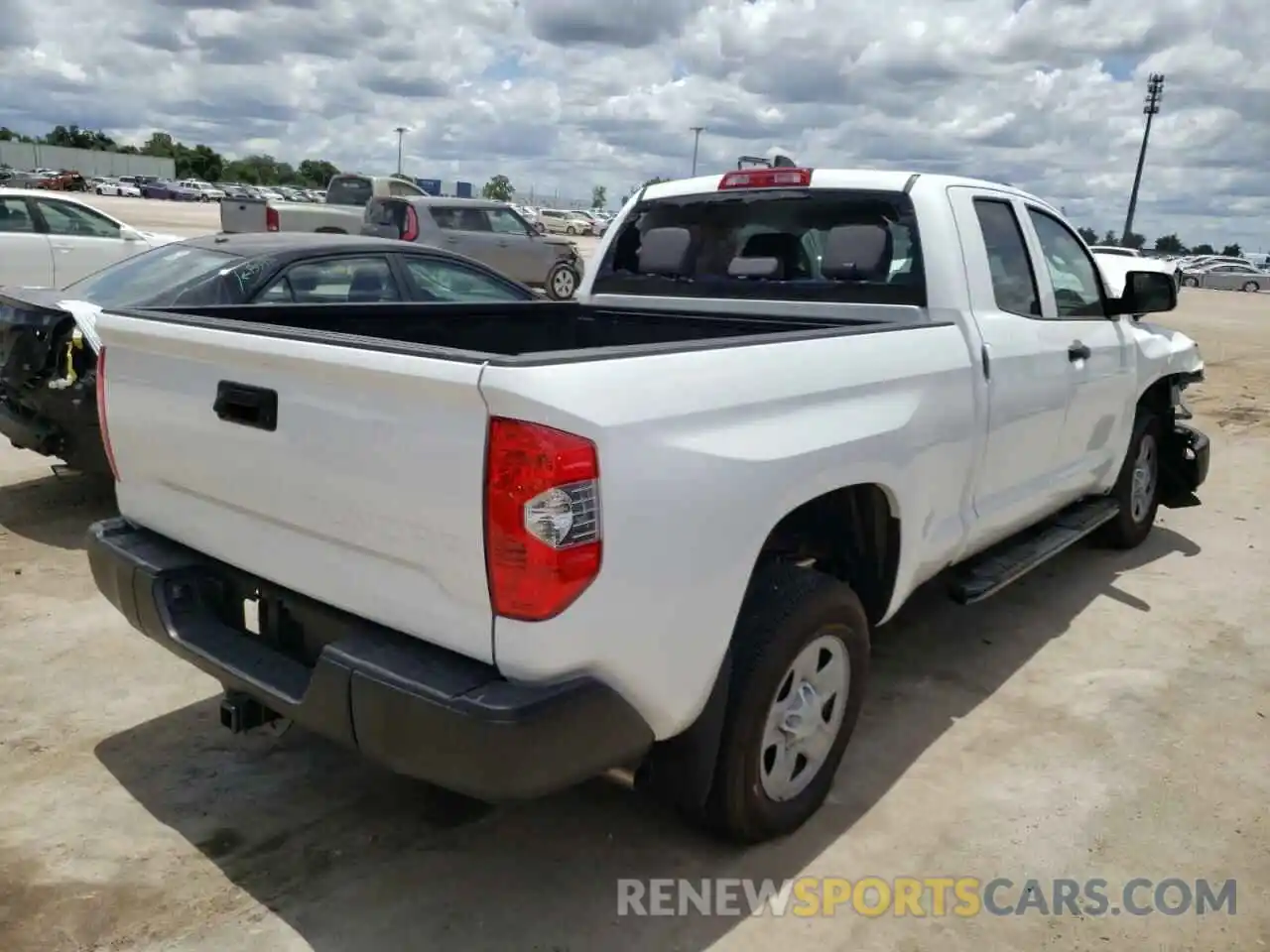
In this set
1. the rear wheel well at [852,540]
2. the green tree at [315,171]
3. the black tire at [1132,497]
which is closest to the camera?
the rear wheel well at [852,540]

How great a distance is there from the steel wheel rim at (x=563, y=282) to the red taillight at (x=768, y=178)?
14.2 metres

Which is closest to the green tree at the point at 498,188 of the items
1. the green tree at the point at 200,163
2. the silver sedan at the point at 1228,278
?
the green tree at the point at 200,163

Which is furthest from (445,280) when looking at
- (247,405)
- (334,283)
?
(247,405)

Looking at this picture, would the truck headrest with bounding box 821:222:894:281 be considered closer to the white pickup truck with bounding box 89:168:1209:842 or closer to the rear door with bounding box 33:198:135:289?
Result: the white pickup truck with bounding box 89:168:1209:842

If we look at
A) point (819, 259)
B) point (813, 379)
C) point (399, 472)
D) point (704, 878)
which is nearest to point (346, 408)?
point (399, 472)

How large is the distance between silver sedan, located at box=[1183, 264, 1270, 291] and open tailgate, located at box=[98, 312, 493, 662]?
50026mm

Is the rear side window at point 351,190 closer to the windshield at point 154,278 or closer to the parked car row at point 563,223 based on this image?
the windshield at point 154,278

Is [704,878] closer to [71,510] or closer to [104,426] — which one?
[104,426]

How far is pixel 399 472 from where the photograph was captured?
93.9 inches

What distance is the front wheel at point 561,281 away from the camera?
18.6m

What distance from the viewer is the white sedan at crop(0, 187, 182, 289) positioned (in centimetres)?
1120

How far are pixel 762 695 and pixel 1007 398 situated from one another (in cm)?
179

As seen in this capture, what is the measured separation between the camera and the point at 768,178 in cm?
454

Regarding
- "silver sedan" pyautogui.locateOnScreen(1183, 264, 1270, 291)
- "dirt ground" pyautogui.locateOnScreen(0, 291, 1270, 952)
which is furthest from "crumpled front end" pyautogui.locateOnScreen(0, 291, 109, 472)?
"silver sedan" pyautogui.locateOnScreen(1183, 264, 1270, 291)
